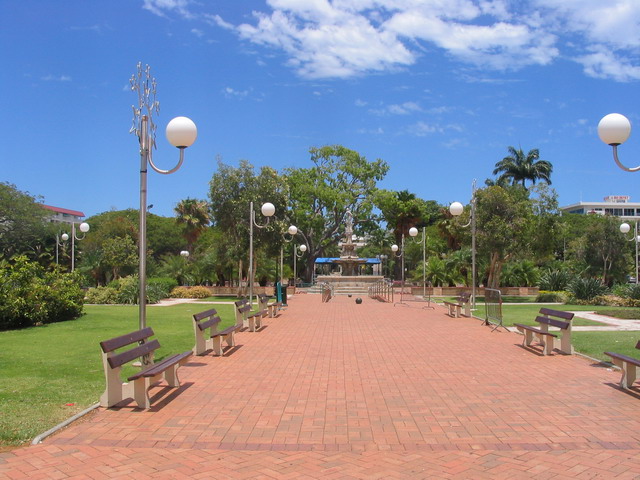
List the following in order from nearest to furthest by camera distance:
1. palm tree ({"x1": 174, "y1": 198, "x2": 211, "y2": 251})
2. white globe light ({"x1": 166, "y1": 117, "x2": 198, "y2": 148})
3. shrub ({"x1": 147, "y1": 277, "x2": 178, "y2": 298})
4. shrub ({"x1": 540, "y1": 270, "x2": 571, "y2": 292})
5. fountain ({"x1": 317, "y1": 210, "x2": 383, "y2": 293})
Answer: white globe light ({"x1": 166, "y1": 117, "x2": 198, "y2": 148}) < shrub ({"x1": 147, "y1": 277, "x2": 178, "y2": 298}) < shrub ({"x1": 540, "y1": 270, "x2": 571, "y2": 292}) < fountain ({"x1": 317, "y1": 210, "x2": 383, "y2": 293}) < palm tree ({"x1": 174, "y1": 198, "x2": 211, "y2": 251})

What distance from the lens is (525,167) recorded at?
5950 cm

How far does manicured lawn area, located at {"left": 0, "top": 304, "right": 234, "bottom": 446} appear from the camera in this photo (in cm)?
583

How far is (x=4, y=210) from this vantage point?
44094 millimetres

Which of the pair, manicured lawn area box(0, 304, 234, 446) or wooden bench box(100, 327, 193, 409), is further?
wooden bench box(100, 327, 193, 409)

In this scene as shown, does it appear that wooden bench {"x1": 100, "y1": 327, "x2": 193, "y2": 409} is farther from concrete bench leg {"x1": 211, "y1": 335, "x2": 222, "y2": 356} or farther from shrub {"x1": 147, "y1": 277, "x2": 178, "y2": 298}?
shrub {"x1": 147, "y1": 277, "x2": 178, "y2": 298}

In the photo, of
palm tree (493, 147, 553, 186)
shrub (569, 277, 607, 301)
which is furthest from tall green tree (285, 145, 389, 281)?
shrub (569, 277, 607, 301)

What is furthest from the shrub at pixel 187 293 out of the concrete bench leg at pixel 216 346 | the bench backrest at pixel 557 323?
the bench backrest at pixel 557 323

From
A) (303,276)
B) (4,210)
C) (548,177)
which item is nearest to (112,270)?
(4,210)

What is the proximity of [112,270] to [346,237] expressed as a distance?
21.4 meters

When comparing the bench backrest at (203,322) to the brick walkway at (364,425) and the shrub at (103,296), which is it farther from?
the shrub at (103,296)

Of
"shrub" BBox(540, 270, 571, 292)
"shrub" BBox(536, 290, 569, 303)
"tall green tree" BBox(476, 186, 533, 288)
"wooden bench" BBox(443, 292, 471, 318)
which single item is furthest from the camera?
"shrub" BBox(540, 270, 571, 292)

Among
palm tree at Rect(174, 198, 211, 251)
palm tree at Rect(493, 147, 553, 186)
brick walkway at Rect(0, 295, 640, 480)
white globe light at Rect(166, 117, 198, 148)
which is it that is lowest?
brick walkway at Rect(0, 295, 640, 480)

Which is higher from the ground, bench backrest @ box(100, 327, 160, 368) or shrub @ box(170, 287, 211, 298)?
bench backrest @ box(100, 327, 160, 368)

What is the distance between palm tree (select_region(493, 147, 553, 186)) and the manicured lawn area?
50638 millimetres
